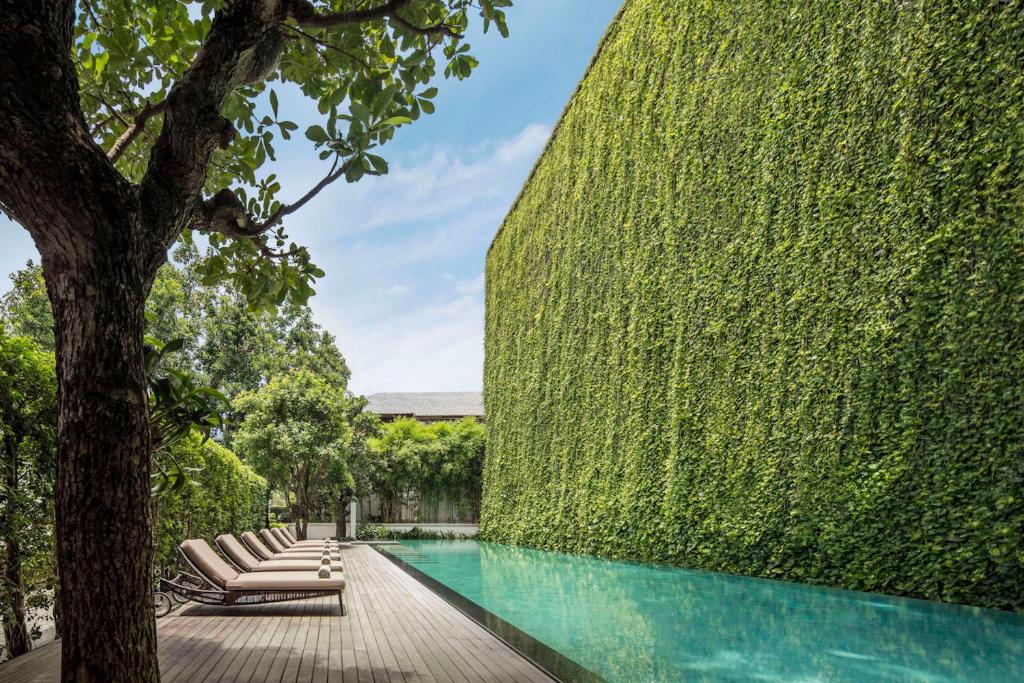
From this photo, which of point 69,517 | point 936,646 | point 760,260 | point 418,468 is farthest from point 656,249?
point 418,468

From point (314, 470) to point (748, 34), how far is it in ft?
49.4

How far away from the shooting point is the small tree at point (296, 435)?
17.9 metres

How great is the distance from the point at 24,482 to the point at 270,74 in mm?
2721

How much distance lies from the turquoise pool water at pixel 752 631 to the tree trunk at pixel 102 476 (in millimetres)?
2822

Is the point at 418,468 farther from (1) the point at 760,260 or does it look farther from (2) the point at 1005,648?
(2) the point at 1005,648

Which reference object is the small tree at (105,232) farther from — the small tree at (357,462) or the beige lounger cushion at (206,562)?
the small tree at (357,462)

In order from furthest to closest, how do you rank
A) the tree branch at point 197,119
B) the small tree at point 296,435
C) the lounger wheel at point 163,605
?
the small tree at point 296,435, the lounger wheel at point 163,605, the tree branch at point 197,119

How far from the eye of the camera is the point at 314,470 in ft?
63.1

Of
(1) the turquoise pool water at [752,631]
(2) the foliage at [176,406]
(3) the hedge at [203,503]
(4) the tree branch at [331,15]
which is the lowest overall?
(1) the turquoise pool water at [752,631]

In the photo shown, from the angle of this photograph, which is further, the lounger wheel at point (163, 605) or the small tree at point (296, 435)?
the small tree at point (296, 435)

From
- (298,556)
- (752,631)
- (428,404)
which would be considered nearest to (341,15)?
(752,631)

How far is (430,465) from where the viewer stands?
23.9 meters

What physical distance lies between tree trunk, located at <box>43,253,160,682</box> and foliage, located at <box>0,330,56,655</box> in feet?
7.64

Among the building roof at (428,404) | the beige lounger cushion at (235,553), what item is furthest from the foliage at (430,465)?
the beige lounger cushion at (235,553)
